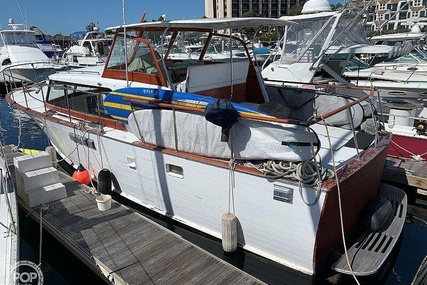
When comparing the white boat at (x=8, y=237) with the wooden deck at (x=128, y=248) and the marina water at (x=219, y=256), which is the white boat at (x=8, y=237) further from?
the wooden deck at (x=128, y=248)

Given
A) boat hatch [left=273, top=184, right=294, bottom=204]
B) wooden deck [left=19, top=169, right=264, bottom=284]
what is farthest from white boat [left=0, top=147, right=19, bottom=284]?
boat hatch [left=273, top=184, right=294, bottom=204]

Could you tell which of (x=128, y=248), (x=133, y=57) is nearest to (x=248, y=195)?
(x=128, y=248)

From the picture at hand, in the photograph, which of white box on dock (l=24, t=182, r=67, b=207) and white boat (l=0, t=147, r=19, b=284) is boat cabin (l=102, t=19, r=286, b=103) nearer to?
white box on dock (l=24, t=182, r=67, b=207)

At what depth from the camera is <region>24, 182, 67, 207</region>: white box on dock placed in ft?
20.4

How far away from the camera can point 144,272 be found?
4668 millimetres

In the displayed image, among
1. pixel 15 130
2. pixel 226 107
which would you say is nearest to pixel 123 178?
pixel 226 107

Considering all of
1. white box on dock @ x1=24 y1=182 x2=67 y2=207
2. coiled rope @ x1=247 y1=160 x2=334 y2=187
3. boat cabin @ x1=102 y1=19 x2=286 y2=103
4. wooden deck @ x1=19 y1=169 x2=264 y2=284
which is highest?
boat cabin @ x1=102 y1=19 x2=286 y2=103

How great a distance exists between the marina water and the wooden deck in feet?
1.32

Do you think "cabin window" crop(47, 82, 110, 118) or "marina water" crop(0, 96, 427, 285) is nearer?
"marina water" crop(0, 96, 427, 285)

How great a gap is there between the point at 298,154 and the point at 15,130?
42.5ft

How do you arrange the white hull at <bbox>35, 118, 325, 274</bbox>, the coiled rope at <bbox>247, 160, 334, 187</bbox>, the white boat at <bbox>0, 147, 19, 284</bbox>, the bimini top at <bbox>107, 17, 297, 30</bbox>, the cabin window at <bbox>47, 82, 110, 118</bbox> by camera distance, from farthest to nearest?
1. the cabin window at <bbox>47, 82, 110, 118</bbox>
2. the bimini top at <bbox>107, 17, 297, 30</bbox>
3. the white hull at <bbox>35, 118, 325, 274</bbox>
4. the coiled rope at <bbox>247, 160, 334, 187</bbox>
5. the white boat at <bbox>0, 147, 19, 284</bbox>

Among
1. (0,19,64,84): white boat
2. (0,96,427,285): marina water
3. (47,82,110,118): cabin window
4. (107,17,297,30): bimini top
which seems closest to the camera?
(0,96,427,285): marina water

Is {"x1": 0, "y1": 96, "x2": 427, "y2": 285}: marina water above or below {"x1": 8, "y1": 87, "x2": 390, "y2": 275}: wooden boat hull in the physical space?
below

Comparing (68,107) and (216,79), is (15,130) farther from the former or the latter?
(216,79)
